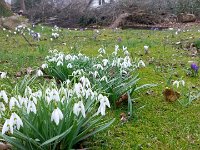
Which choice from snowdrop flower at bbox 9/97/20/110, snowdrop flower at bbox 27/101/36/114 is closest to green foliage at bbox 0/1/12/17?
snowdrop flower at bbox 9/97/20/110

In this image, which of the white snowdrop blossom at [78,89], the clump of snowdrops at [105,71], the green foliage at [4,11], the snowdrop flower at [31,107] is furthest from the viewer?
the green foliage at [4,11]

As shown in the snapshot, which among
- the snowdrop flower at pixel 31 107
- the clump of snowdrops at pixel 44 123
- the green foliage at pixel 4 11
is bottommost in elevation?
the clump of snowdrops at pixel 44 123

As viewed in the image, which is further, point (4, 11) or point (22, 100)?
point (4, 11)

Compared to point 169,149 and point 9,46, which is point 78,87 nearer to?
point 169,149

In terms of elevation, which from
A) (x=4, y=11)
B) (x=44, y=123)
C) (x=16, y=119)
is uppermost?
(x=4, y=11)

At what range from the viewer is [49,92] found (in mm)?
2488

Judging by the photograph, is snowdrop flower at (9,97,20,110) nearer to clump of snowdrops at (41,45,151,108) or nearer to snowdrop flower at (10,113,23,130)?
snowdrop flower at (10,113,23,130)

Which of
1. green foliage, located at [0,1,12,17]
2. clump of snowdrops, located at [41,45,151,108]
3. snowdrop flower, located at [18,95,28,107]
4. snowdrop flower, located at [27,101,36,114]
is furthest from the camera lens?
green foliage, located at [0,1,12,17]

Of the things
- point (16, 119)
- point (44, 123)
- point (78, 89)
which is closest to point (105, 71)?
point (78, 89)


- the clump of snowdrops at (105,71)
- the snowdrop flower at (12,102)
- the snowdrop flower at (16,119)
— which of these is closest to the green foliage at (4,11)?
the clump of snowdrops at (105,71)

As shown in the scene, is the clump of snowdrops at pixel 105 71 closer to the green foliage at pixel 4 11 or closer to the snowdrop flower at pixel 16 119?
the snowdrop flower at pixel 16 119

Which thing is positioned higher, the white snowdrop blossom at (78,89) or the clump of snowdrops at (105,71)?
the white snowdrop blossom at (78,89)

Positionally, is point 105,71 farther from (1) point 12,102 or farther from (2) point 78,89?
(1) point 12,102

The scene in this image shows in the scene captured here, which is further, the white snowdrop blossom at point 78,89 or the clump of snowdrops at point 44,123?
the white snowdrop blossom at point 78,89
